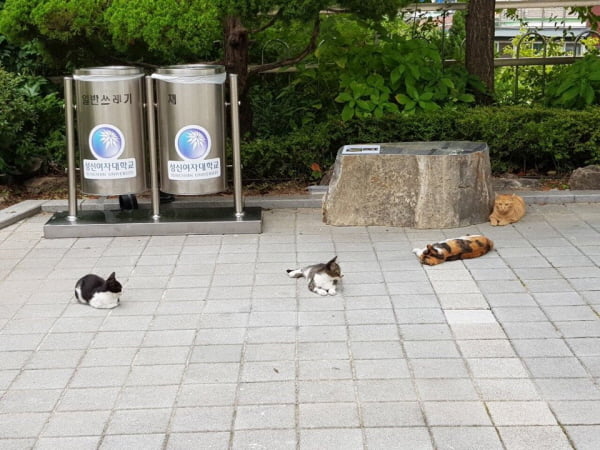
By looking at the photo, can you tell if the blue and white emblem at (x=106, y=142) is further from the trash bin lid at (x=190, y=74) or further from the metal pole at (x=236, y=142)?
the metal pole at (x=236, y=142)

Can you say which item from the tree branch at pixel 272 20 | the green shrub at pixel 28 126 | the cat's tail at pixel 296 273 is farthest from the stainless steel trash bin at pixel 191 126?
the green shrub at pixel 28 126

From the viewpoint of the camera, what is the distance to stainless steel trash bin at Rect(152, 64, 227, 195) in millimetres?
7570

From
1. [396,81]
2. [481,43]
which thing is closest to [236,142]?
[396,81]

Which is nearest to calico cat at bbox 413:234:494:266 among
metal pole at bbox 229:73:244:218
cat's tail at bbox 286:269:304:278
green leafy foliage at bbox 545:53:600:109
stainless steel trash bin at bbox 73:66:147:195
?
cat's tail at bbox 286:269:304:278

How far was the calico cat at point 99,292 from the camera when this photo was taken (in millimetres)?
5855

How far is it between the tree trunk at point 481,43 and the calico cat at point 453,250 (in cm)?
360

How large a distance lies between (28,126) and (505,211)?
535cm

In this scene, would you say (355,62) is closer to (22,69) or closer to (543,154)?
(543,154)

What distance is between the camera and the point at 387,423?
4.25m

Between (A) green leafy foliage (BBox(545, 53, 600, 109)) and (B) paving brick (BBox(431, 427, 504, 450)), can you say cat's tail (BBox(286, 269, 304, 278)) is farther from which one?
(A) green leafy foliage (BBox(545, 53, 600, 109))

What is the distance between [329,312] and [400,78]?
4626 mm

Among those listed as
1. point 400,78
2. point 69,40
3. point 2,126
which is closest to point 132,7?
point 69,40

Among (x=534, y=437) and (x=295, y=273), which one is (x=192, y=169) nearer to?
(x=295, y=273)

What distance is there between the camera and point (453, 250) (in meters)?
6.75
